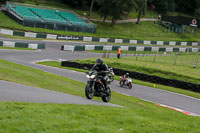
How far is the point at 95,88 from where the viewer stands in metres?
13.8

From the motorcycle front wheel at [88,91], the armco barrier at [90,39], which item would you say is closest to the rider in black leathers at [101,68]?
the motorcycle front wheel at [88,91]

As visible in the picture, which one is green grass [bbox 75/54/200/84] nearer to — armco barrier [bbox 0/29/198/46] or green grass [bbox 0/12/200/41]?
armco barrier [bbox 0/29/198/46]

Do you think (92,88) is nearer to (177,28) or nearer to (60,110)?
(60,110)

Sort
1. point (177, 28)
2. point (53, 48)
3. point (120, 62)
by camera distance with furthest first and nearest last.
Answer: point (177, 28) → point (53, 48) → point (120, 62)

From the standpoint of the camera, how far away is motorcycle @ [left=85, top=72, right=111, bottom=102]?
13328mm

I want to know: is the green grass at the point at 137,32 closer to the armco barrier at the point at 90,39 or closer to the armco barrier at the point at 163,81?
the armco barrier at the point at 90,39

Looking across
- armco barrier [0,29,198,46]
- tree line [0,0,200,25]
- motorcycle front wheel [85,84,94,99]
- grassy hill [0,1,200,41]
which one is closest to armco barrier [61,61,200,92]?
motorcycle front wheel [85,84,94,99]

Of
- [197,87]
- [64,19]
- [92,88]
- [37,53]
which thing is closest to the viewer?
[92,88]

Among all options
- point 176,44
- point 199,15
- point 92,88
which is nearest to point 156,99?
point 92,88

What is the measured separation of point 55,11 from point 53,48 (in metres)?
22.6

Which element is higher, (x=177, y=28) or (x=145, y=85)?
(x=177, y=28)

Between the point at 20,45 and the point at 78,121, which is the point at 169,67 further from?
the point at 78,121

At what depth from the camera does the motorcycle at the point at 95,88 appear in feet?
43.7

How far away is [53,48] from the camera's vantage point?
1754 inches
